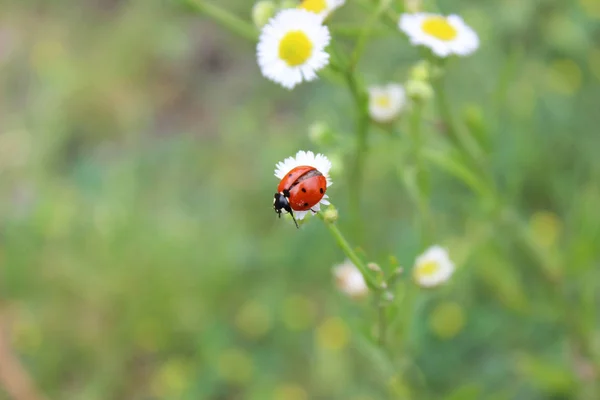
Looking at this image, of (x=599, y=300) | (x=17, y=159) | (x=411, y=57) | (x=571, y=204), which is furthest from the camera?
(x=17, y=159)

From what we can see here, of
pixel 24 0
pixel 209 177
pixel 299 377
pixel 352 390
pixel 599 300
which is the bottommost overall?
pixel 599 300

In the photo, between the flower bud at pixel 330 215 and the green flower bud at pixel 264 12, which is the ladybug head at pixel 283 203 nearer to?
the flower bud at pixel 330 215

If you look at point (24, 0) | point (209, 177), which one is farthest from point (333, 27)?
point (24, 0)

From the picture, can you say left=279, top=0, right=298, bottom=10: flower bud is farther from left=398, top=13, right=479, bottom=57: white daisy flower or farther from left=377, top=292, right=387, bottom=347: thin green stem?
left=377, top=292, right=387, bottom=347: thin green stem

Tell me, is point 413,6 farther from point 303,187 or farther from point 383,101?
point 303,187

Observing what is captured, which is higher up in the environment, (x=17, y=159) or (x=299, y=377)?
(x=17, y=159)

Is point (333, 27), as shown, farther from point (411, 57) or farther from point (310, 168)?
point (411, 57)

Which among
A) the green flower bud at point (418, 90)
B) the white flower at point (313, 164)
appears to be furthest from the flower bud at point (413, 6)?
the white flower at point (313, 164)
